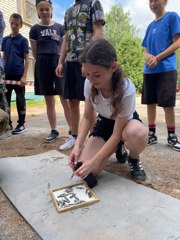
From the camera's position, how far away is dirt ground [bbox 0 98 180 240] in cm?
168

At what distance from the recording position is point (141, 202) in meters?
1.82

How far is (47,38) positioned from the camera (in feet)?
12.2

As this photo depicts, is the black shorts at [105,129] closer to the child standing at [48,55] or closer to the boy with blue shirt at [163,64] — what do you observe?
the boy with blue shirt at [163,64]

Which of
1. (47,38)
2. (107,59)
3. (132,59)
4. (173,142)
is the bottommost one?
(173,142)

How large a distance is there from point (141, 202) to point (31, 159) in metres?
1.32

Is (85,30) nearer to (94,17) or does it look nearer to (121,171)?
(94,17)

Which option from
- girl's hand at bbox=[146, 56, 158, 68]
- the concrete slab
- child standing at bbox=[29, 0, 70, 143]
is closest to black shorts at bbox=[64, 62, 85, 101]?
child standing at bbox=[29, 0, 70, 143]

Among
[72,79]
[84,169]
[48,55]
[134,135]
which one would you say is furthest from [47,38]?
[84,169]

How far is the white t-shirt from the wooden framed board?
571 mm

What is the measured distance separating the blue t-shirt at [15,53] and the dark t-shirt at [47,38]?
2.37 ft

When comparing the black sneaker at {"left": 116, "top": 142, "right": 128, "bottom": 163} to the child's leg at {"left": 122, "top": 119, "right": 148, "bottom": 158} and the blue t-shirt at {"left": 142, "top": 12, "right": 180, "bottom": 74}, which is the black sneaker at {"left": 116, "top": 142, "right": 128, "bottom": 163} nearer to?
the child's leg at {"left": 122, "top": 119, "right": 148, "bottom": 158}

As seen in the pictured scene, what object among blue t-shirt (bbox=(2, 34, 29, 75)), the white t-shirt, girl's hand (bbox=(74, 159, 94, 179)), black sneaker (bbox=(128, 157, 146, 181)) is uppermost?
blue t-shirt (bbox=(2, 34, 29, 75))

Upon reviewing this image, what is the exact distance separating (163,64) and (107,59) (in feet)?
4.97

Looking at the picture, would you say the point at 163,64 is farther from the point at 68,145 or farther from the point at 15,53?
the point at 15,53
